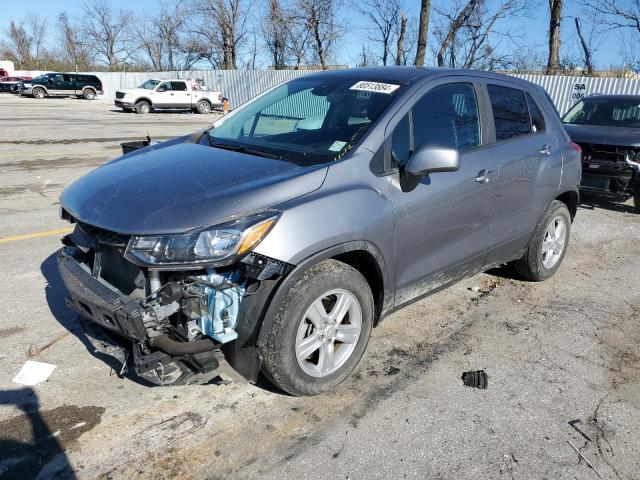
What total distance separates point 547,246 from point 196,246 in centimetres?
369

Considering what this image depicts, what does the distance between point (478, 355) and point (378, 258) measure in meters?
1.20

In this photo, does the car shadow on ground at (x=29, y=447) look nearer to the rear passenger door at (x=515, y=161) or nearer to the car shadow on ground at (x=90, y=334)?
the car shadow on ground at (x=90, y=334)

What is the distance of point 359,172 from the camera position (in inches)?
122

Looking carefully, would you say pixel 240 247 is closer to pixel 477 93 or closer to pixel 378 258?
pixel 378 258

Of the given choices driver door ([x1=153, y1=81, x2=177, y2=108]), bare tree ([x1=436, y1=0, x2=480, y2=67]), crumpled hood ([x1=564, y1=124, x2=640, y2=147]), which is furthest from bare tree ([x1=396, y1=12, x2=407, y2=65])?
crumpled hood ([x1=564, y1=124, x2=640, y2=147])

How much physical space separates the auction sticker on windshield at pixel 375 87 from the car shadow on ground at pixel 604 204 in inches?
250

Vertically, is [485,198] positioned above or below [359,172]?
below

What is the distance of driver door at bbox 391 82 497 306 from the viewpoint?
3344 millimetres

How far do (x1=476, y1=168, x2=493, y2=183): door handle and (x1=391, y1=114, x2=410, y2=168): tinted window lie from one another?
729 millimetres

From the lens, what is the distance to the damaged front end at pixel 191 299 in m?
2.54

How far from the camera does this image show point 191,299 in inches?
101

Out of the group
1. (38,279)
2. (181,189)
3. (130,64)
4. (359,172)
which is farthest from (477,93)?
(130,64)

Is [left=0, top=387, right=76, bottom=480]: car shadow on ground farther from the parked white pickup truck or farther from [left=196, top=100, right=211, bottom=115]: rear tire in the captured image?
[left=196, top=100, right=211, bottom=115]: rear tire

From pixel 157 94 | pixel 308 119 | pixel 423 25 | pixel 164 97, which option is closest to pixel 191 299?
pixel 308 119
